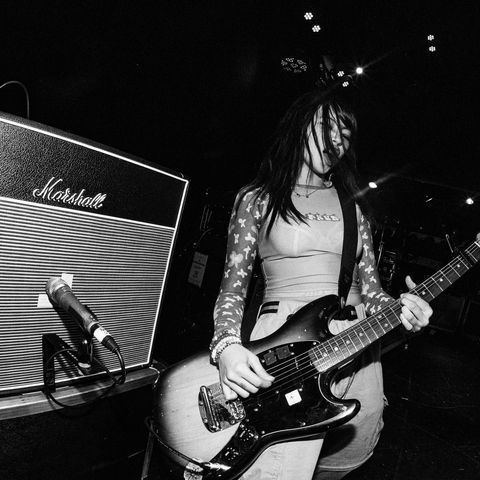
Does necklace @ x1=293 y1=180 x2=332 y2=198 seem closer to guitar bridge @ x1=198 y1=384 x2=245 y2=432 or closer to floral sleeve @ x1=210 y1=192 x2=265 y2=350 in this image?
floral sleeve @ x1=210 y1=192 x2=265 y2=350

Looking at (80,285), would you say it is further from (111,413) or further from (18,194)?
(111,413)

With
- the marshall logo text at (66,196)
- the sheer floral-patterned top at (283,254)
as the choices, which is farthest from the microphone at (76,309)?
the sheer floral-patterned top at (283,254)

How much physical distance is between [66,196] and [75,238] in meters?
0.12

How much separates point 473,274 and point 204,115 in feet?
23.7

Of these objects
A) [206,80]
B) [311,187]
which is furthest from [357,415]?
[206,80]

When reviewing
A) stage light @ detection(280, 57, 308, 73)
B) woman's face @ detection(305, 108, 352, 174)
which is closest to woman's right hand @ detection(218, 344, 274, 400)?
woman's face @ detection(305, 108, 352, 174)

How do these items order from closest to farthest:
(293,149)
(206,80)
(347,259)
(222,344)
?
(222,344) < (347,259) < (293,149) < (206,80)

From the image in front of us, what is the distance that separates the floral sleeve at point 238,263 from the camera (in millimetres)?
1199

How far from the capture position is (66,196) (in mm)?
A: 952

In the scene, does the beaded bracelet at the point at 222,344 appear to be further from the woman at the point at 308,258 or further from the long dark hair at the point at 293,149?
the long dark hair at the point at 293,149

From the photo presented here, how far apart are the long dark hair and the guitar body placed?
0.38 m

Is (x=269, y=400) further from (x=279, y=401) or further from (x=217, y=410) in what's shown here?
(x=217, y=410)

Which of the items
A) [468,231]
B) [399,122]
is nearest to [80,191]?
[399,122]

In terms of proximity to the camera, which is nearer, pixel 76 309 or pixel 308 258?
pixel 76 309
